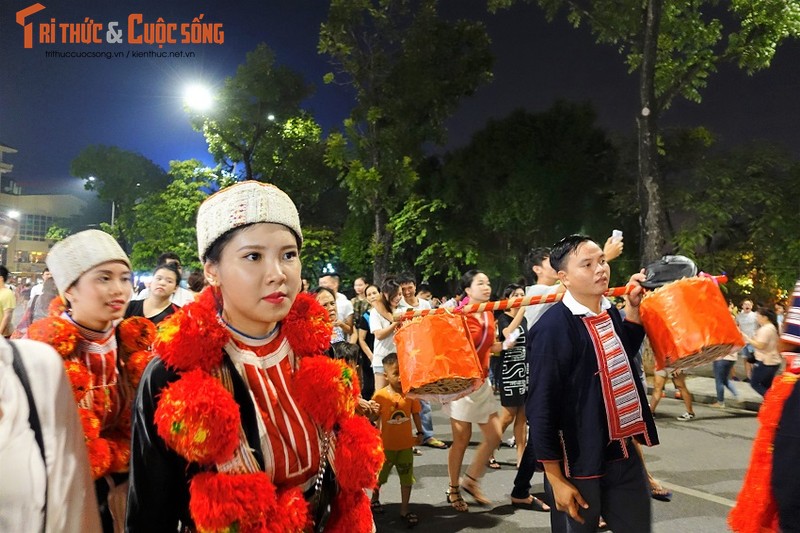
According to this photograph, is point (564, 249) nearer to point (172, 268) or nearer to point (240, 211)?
point (240, 211)

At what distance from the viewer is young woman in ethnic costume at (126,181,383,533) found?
5.76 ft

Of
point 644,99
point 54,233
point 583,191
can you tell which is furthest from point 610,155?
point 54,233

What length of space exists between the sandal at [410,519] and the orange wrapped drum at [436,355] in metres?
1.51

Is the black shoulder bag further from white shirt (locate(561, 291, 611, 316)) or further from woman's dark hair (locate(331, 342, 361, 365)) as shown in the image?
woman's dark hair (locate(331, 342, 361, 365))

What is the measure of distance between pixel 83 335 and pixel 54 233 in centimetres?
6025

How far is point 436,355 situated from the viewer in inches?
161

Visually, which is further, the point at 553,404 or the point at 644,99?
the point at 644,99

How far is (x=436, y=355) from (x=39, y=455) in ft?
9.70

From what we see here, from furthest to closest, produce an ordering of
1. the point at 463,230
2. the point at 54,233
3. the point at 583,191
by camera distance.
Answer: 1. the point at 54,233
2. the point at 463,230
3. the point at 583,191

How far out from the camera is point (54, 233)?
56094mm

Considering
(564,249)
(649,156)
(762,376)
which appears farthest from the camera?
(649,156)

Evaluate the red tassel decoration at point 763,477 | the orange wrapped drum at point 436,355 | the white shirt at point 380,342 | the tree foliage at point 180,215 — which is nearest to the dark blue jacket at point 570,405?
the red tassel decoration at point 763,477

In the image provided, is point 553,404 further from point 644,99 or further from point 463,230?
point 463,230

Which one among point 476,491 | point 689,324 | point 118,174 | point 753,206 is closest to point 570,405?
point 689,324
